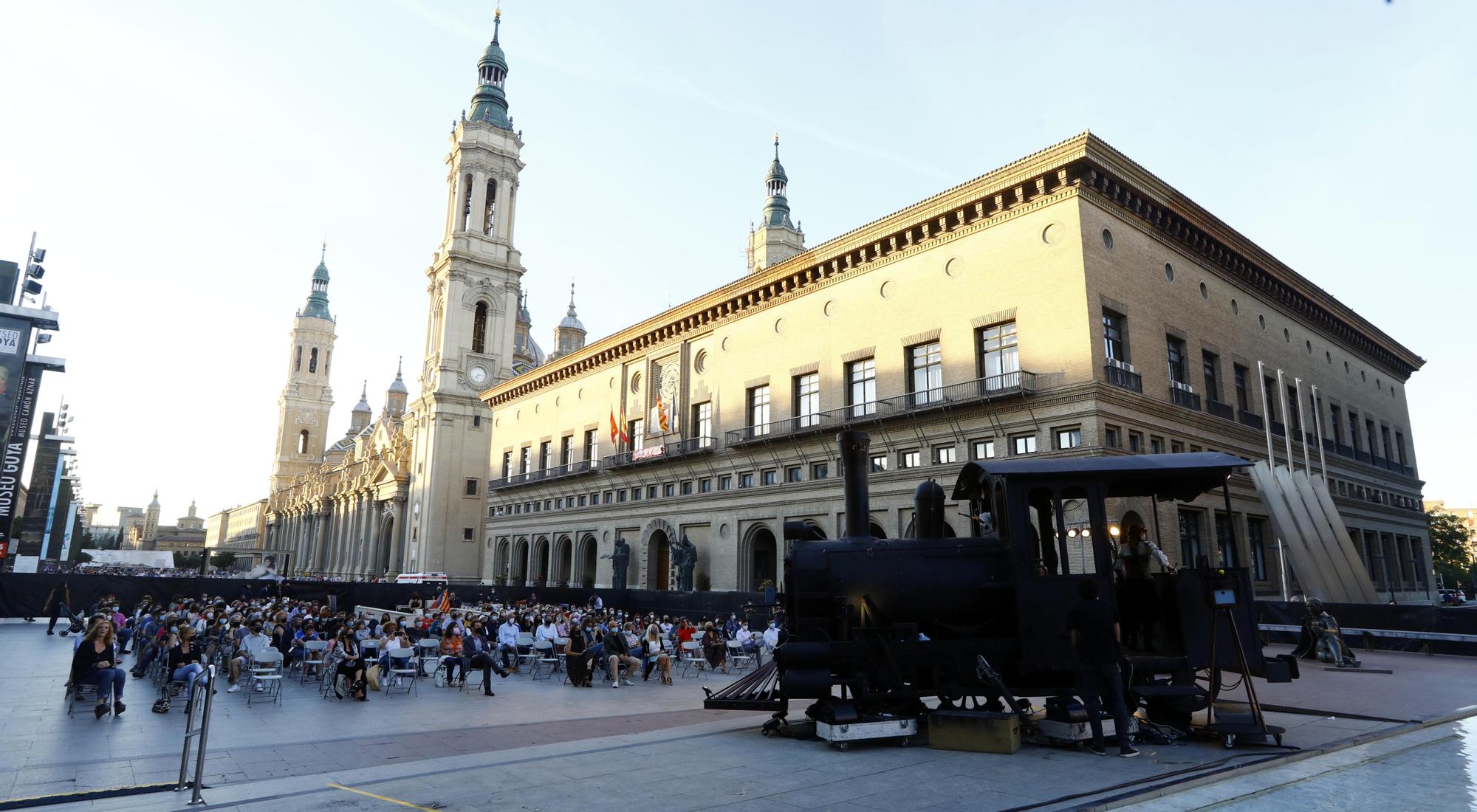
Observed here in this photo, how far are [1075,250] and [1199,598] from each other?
1857 cm

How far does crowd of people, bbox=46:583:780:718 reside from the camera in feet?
43.2

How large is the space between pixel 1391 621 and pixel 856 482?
20.0m

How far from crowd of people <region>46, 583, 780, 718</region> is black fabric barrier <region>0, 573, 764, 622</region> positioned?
875 centimetres

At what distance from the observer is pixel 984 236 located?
29.0 m

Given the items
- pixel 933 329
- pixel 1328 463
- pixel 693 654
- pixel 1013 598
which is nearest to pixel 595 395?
pixel 933 329

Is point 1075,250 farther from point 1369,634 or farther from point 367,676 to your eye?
point 367,676

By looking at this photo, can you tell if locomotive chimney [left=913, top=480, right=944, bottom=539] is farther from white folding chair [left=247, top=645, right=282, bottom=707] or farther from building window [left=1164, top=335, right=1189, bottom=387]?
building window [left=1164, top=335, right=1189, bottom=387]

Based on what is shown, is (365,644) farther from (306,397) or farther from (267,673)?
(306,397)

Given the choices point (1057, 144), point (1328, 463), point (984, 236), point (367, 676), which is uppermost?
point (1057, 144)

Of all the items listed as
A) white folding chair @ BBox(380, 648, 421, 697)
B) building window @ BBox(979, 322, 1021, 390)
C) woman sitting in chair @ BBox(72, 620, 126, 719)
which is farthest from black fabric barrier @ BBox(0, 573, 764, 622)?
woman sitting in chair @ BBox(72, 620, 126, 719)

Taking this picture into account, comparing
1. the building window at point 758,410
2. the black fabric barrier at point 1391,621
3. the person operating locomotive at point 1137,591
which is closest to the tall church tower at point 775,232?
the building window at point 758,410

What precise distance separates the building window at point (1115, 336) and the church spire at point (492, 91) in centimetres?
5924

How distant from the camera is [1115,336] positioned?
27.1 metres

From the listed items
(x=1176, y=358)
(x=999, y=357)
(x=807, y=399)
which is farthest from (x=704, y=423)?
(x=1176, y=358)
